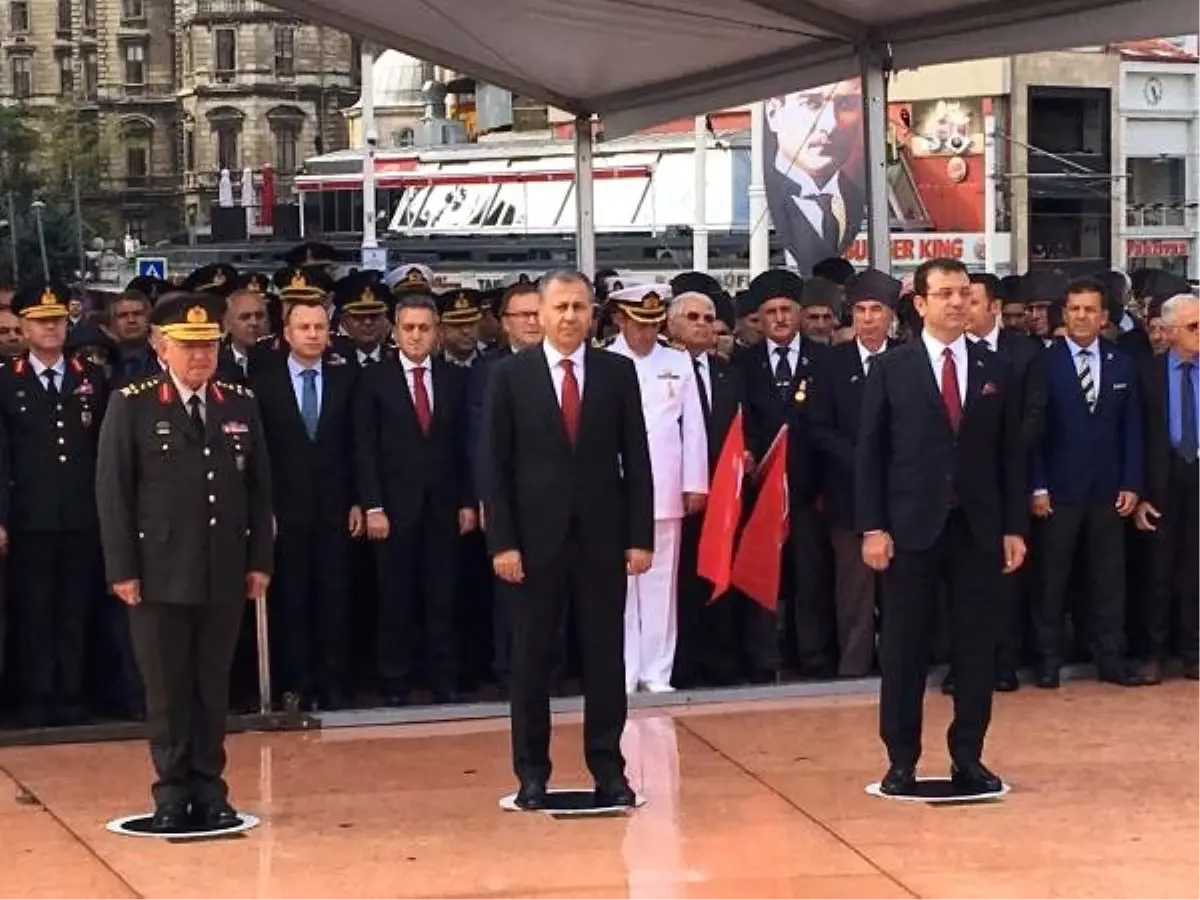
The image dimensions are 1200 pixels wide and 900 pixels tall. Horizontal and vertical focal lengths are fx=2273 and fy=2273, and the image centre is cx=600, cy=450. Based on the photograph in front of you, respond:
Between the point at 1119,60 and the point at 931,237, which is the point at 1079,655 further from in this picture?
the point at 1119,60

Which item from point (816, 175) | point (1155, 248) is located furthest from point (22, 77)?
point (816, 175)

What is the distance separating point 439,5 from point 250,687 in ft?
12.6

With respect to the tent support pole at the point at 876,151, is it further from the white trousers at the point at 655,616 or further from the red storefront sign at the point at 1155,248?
the red storefront sign at the point at 1155,248

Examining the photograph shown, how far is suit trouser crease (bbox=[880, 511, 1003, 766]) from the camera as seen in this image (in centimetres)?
763

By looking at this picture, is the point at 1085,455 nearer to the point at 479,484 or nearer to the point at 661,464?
the point at 661,464

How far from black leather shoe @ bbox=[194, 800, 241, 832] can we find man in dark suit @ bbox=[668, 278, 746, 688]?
9.40ft

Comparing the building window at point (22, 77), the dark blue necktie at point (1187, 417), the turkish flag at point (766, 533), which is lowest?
the turkish flag at point (766, 533)

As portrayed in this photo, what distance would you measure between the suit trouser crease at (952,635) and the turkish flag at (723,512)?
1.81m

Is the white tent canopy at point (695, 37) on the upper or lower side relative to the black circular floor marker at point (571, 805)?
upper

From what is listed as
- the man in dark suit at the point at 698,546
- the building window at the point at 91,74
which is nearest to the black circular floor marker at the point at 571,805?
the man in dark suit at the point at 698,546

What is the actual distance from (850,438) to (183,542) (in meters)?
3.53

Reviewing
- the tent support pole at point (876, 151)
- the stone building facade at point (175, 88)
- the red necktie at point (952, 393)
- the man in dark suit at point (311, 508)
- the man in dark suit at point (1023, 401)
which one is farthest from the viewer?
the stone building facade at point (175, 88)

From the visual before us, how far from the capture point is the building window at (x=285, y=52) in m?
121

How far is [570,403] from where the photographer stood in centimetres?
746
